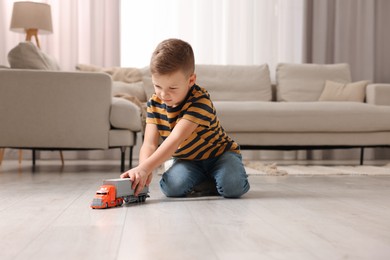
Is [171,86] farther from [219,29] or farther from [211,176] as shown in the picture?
[219,29]

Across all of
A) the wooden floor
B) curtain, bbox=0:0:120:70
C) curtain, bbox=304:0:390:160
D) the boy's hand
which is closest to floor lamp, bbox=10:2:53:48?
curtain, bbox=0:0:120:70

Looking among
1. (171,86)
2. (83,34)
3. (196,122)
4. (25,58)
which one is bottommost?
(196,122)

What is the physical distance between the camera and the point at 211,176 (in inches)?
82.4

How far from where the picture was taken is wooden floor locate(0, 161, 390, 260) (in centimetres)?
103

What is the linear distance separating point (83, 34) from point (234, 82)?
1.76 meters

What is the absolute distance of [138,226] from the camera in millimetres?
1330

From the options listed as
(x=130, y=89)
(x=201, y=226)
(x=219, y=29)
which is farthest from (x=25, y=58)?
(x=219, y=29)

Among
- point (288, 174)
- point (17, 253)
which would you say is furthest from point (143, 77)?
point (17, 253)

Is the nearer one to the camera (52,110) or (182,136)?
(182,136)

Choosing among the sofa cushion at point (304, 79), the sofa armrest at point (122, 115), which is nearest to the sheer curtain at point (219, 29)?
the sofa cushion at point (304, 79)

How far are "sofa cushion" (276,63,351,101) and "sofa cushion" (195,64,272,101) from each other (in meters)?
0.14

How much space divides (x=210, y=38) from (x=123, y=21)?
91 cm

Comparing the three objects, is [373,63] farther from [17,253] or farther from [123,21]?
[17,253]

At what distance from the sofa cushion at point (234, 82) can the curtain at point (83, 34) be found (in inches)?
48.5
